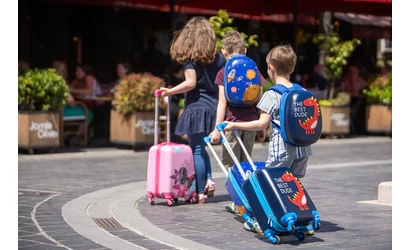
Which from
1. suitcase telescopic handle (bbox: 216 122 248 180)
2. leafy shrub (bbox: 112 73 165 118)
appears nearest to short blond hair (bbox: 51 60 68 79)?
leafy shrub (bbox: 112 73 165 118)

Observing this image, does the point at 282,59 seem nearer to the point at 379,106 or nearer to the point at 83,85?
the point at 83,85

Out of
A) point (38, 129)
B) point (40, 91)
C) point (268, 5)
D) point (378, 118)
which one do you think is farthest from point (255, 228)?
point (378, 118)

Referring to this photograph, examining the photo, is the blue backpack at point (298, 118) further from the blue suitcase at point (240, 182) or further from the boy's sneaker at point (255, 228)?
the boy's sneaker at point (255, 228)

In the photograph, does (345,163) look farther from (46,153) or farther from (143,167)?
(46,153)

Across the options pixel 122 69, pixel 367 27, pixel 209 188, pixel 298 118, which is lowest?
pixel 209 188

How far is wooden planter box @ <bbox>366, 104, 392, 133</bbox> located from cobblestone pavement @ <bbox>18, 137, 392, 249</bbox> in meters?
5.08

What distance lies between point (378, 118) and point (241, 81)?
1185cm

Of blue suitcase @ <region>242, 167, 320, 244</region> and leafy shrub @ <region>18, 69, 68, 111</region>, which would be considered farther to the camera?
leafy shrub @ <region>18, 69, 68, 111</region>

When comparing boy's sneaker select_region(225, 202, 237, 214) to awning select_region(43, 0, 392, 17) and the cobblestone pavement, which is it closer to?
the cobblestone pavement

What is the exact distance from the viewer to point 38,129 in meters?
13.4

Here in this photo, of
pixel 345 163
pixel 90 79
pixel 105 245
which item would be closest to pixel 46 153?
pixel 90 79

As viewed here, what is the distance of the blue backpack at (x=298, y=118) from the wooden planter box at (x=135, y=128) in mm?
7889

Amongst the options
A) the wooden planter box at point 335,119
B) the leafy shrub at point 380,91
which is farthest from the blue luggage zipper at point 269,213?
the leafy shrub at point 380,91

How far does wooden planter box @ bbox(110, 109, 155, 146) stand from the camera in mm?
14327
